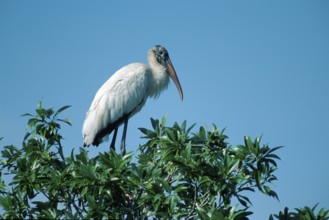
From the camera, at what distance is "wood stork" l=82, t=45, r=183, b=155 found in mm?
8727

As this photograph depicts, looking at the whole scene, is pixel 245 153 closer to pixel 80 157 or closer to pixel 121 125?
pixel 80 157

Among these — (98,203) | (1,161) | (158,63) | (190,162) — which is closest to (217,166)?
(190,162)

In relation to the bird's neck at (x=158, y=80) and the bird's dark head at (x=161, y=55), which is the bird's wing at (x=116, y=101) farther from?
the bird's dark head at (x=161, y=55)

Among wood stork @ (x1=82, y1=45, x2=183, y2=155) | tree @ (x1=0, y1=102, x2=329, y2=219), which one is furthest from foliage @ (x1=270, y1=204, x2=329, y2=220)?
wood stork @ (x1=82, y1=45, x2=183, y2=155)

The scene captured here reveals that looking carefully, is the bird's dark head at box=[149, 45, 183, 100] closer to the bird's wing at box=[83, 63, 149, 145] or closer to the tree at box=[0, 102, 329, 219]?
the bird's wing at box=[83, 63, 149, 145]

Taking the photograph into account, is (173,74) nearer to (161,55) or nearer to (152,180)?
(161,55)

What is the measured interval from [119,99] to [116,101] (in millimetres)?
63

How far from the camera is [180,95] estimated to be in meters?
9.80

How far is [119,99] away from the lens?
29.2ft

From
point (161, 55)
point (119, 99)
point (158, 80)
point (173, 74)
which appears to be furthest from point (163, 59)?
point (119, 99)

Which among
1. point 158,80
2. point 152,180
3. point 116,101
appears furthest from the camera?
point 158,80

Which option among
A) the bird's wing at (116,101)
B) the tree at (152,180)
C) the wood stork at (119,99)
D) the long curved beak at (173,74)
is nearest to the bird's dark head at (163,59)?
the long curved beak at (173,74)

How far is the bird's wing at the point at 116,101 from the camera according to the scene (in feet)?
28.6

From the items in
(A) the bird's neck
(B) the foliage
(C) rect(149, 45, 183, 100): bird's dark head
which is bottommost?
(B) the foliage
